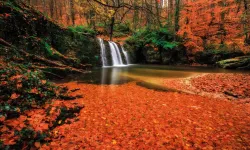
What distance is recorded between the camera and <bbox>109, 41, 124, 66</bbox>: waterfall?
16.9 metres

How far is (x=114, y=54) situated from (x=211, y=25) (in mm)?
11690

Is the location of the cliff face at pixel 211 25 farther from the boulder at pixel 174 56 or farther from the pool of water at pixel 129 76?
the pool of water at pixel 129 76

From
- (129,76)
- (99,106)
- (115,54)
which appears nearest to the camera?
(99,106)

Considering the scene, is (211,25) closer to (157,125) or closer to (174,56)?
(174,56)

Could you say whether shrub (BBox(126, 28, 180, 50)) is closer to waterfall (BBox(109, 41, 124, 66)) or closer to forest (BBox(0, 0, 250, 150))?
waterfall (BBox(109, 41, 124, 66))

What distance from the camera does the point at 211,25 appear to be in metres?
16.0

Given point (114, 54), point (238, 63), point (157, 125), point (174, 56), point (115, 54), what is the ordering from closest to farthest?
1. point (157, 125)
2. point (238, 63)
3. point (114, 54)
4. point (115, 54)
5. point (174, 56)

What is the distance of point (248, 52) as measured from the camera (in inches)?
554

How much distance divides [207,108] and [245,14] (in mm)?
12574

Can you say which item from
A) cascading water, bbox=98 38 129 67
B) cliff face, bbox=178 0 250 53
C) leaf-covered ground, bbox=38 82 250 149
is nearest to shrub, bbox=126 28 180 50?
cliff face, bbox=178 0 250 53

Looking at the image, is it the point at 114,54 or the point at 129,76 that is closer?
the point at 129,76

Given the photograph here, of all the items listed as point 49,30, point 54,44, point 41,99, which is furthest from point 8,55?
point 54,44

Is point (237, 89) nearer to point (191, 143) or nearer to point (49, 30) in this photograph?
point (191, 143)

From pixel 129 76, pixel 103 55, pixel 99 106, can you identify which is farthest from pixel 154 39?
pixel 99 106
